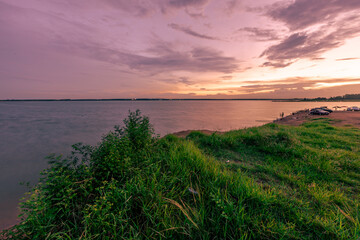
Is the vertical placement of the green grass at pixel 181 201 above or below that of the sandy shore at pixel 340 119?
above

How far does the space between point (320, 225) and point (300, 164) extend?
3.90 m

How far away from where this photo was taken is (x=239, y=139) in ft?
28.9

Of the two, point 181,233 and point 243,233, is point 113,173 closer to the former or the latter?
point 181,233

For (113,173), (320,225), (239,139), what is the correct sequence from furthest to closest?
(239,139) → (113,173) → (320,225)

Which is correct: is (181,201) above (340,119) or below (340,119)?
above

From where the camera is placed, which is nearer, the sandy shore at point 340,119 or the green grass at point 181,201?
the green grass at point 181,201

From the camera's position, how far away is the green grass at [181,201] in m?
2.44

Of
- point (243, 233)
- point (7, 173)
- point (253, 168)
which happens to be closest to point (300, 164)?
point (253, 168)

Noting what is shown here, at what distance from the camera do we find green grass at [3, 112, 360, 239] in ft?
7.99

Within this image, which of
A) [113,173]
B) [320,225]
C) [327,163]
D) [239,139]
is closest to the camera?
[320,225]

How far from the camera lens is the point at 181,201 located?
9.61ft

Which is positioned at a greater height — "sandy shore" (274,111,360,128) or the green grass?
the green grass

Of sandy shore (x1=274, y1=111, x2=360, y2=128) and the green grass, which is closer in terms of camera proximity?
the green grass

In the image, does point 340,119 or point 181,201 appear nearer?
point 181,201
